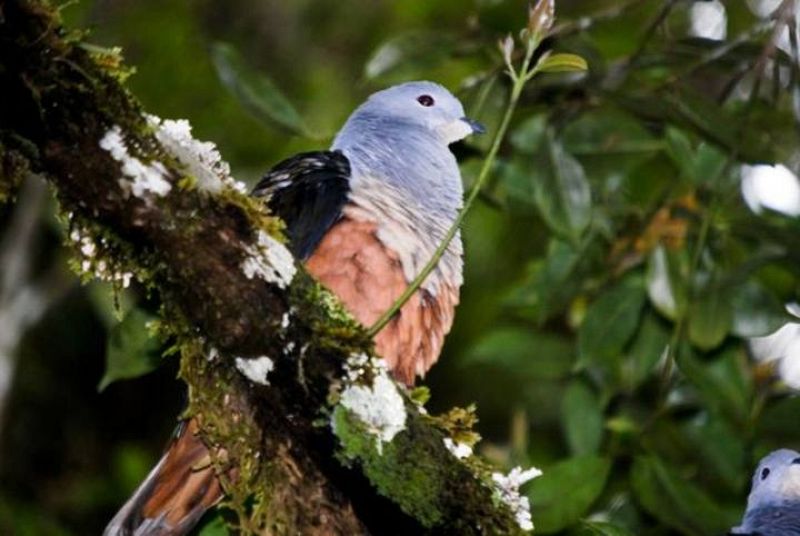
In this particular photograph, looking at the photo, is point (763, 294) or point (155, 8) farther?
point (155, 8)

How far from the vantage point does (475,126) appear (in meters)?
4.57

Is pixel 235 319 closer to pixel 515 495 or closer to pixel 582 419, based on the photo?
pixel 515 495

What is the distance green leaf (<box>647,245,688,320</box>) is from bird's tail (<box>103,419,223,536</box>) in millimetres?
1893

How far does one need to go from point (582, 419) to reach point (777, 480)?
1019 millimetres

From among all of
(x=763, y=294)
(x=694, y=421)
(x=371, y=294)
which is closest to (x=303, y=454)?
(x=371, y=294)

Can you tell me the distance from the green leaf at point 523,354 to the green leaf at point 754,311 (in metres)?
0.87

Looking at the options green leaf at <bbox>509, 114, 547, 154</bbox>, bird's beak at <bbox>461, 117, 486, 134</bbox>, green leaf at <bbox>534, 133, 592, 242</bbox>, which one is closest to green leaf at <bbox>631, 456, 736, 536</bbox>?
green leaf at <bbox>534, 133, 592, 242</bbox>

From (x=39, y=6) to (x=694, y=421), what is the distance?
3561 mm

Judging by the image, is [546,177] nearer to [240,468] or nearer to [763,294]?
[763,294]

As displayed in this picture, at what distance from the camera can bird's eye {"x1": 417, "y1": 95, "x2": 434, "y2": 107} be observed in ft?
15.2

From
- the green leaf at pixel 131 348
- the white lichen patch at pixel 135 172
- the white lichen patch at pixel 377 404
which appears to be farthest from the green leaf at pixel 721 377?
the white lichen patch at pixel 135 172

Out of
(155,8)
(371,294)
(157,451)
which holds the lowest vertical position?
(371,294)

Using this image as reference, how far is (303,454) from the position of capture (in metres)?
2.85

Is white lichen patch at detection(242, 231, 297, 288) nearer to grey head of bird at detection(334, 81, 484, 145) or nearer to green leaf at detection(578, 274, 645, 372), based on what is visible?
grey head of bird at detection(334, 81, 484, 145)
